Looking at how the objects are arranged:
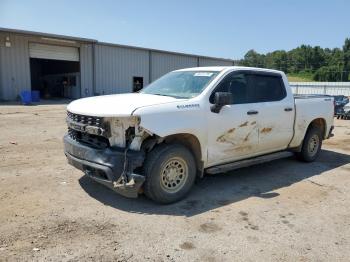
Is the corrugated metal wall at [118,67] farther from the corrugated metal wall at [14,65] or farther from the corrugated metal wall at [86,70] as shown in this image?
the corrugated metal wall at [14,65]

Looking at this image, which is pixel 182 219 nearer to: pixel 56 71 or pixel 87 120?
pixel 87 120

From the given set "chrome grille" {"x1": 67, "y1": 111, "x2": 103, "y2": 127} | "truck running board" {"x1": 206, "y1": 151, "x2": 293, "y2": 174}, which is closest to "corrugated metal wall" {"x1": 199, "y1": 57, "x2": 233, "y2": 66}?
"truck running board" {"x1": 206, "y1": 151, "x2": 293, "y2": 174}

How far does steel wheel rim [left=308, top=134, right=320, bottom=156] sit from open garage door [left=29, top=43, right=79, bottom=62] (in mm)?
22454

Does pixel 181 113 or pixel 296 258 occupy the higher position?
pixel 181 113

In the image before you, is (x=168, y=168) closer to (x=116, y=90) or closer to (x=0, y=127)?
(x=0, y=127)

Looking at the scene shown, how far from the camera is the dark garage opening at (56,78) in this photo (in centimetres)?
2865

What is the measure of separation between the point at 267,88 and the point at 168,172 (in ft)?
8.74

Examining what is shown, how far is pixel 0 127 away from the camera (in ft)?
36.8

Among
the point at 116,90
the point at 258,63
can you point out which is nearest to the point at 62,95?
the point at 116,90

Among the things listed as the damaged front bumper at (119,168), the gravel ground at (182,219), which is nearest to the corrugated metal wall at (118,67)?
the gravel ground at (182,219)

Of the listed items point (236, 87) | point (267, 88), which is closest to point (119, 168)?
point (236, 87)

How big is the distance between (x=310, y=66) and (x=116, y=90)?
79312 millimetres

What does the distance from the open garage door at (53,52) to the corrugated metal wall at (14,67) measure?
663mm

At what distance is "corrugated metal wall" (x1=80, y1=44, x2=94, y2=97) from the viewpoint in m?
26.6
